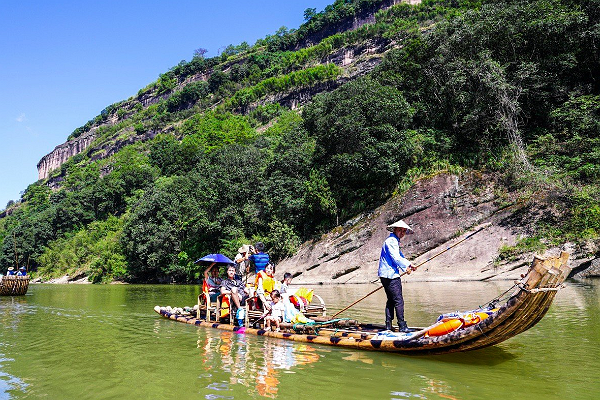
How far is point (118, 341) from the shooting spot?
9539mm

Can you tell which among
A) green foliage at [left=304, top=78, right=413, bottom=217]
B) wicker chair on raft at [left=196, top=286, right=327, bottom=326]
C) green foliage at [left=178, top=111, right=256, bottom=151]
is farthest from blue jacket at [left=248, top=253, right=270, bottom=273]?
green foliage at [left=178, top=111, right=256, bottom=151]

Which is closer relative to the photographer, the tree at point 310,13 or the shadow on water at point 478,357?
the shadow on water at point 478,357

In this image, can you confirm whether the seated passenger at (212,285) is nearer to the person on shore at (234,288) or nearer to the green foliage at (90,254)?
the person on shore at (234,288)

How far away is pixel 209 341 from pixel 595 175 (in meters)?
→ 24.2

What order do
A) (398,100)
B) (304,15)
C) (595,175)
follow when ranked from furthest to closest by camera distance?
(304,15) → (398,100) → (595,175)

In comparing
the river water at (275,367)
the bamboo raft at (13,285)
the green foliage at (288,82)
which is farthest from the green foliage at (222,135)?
the river water at (275,367)

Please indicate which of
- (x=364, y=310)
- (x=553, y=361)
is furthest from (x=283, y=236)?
(x=553, y=361)

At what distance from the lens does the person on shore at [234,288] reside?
11117 millimetres

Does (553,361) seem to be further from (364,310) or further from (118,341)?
(118,341)

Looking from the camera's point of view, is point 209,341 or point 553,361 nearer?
point 553,361

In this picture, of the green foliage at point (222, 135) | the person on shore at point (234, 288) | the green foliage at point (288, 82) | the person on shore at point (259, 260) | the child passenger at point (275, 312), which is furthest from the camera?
the green foliage at point (288, 82)

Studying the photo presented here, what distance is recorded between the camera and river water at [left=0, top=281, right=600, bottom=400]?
5.45m

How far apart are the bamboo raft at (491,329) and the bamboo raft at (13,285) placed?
21.1m

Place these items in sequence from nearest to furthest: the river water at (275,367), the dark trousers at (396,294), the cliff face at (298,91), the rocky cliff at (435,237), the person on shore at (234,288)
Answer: the river water at (275,367), the dark trousers at (396,294), the person on shore at (234,288), the rocky cliff at (435,237), the cliff face at (298,91)
